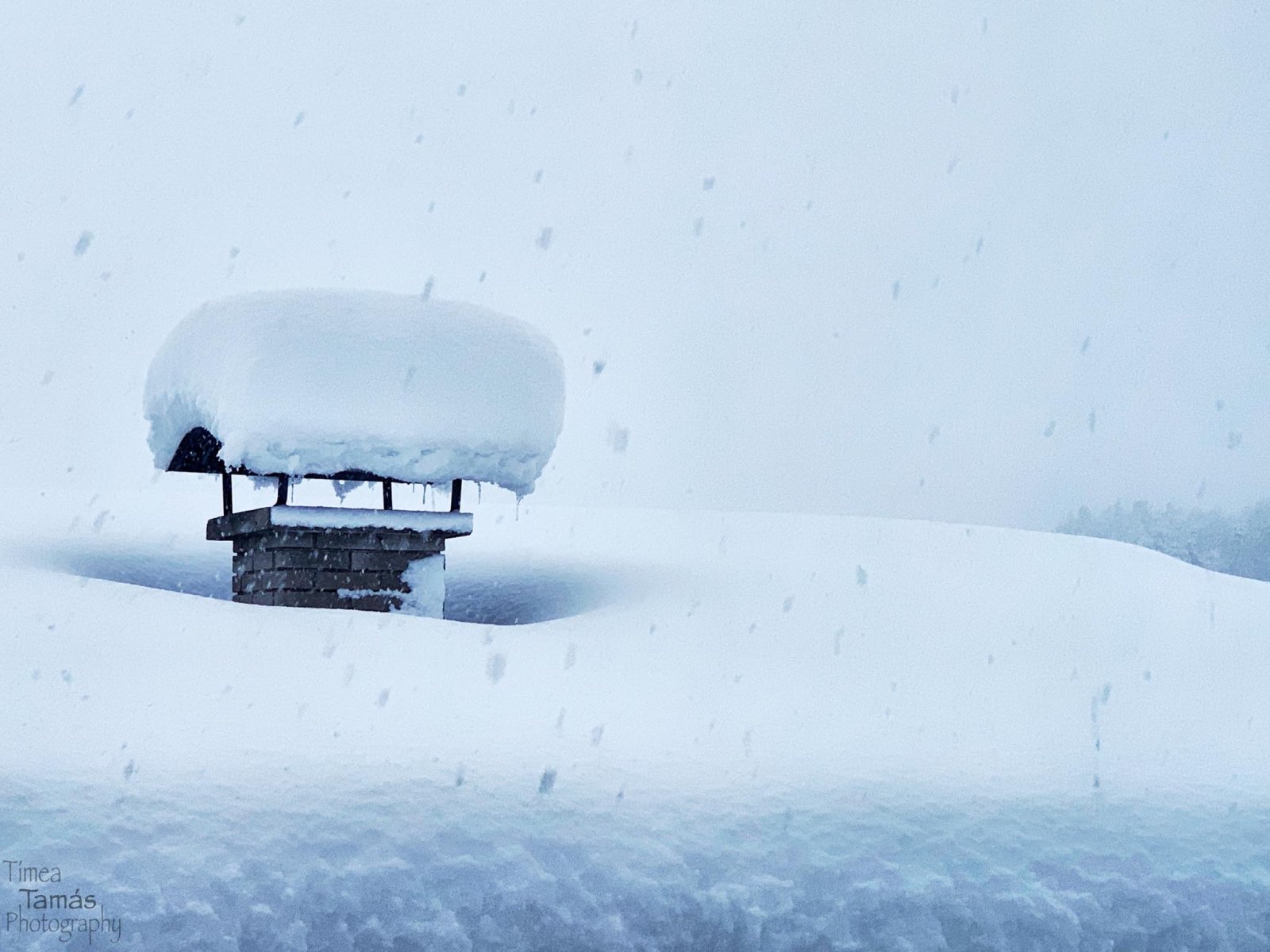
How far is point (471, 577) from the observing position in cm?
1291

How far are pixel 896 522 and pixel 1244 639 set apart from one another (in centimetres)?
524

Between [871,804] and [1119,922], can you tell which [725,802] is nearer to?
[871,804]

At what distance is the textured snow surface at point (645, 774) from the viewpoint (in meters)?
4.96

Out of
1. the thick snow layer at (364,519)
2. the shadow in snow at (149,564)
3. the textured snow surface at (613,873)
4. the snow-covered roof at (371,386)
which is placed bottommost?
the textured snow surface at (613,873)

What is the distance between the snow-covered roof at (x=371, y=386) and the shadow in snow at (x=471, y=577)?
1886 millimetres

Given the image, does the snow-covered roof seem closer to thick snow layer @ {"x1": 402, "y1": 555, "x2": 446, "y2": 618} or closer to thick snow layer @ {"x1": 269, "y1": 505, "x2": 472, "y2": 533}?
thick snow layer @ {"x1": 269, "y1": 505, "x2": 472, "y2": 533}

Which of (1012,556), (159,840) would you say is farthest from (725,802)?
(1012,556)

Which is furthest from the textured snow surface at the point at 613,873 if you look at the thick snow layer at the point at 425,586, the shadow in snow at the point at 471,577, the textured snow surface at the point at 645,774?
the shadow in snow at the point at 471,577

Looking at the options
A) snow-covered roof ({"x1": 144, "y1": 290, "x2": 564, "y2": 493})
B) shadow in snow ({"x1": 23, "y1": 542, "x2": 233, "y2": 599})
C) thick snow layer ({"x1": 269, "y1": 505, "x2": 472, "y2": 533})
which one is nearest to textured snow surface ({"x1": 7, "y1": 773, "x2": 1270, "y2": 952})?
snow-covered roof ({"x1": 144, "y1": 290, "x2": 564, "y2": 493})

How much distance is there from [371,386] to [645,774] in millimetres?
4018

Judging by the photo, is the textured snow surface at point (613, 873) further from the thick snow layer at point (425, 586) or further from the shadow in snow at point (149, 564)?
the shadow in snow at point (149, 564)

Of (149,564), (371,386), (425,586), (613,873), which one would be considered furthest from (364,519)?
(613,873)

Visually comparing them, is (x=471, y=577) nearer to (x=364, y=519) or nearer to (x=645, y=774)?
(x=364, y=519)

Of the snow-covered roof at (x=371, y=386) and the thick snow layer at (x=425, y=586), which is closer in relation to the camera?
the snow-covered roof at (x=371, y=386)
